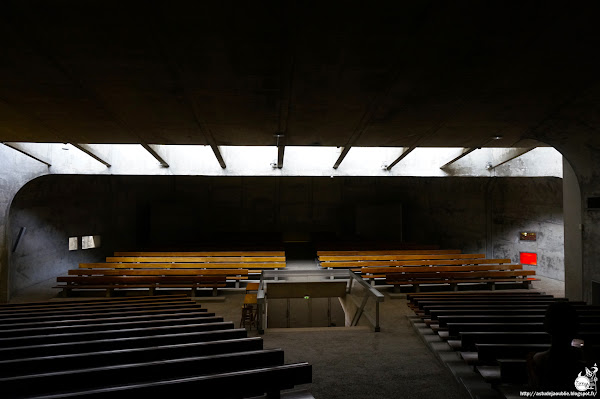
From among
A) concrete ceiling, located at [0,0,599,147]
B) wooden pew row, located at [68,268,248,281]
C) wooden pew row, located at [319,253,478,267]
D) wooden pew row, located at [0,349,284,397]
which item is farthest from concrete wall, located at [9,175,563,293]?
wooden pew row, located at [0,349,284,397]

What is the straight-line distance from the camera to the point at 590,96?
226 inches

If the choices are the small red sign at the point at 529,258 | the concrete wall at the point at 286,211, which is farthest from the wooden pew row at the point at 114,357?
the small red sign at the point at 529,258

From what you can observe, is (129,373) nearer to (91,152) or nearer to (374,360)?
(374,360)

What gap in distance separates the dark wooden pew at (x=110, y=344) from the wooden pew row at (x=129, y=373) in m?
0.70

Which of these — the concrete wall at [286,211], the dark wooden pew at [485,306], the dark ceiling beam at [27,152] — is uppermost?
the dark ceiling beam at [27,152]

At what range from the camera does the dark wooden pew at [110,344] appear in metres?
2.71

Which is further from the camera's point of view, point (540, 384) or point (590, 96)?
point (590, 96)

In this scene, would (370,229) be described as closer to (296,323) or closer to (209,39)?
(296,323)

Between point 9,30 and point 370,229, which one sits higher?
point 9,30

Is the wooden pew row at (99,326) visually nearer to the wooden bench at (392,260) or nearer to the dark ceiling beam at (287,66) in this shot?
the dark ceiling beam at (287,66)

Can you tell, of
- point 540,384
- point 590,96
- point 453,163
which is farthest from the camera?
point 453,163

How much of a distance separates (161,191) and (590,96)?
56.1 ft

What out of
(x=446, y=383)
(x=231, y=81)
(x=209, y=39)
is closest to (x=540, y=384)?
(x=446, y=383)

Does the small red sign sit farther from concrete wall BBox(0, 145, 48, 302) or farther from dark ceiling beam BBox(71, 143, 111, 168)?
concrete wall BBox(0, 145, 48, 302)
